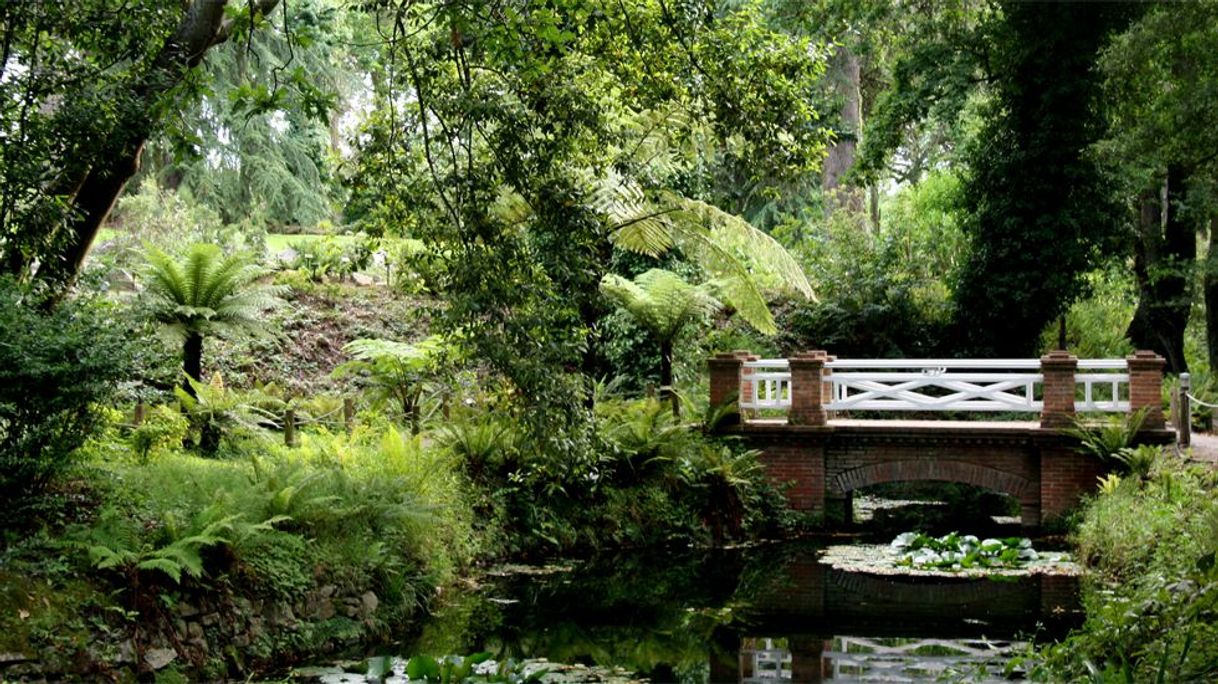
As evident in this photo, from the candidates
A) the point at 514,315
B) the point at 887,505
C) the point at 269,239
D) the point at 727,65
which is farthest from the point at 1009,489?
the point at 269,239

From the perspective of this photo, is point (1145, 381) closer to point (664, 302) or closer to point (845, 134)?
point (664, 302)

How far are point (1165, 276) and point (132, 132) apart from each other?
16303mm

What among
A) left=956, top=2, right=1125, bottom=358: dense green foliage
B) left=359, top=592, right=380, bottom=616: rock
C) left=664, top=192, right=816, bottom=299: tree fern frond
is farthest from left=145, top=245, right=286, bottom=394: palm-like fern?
left=956, top=2, right=1125, bottom=358: dense green foliage

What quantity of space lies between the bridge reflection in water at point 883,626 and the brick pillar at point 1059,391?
355 cm

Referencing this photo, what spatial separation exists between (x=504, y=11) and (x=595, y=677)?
16.3 feet

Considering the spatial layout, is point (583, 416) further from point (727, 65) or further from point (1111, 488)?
point (1111, 488)

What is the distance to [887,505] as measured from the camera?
19.6 metres

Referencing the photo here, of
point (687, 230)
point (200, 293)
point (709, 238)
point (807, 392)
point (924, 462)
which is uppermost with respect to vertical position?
point (687, 230)

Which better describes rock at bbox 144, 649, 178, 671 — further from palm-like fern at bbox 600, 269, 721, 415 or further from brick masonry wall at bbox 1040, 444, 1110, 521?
brick masonry wall at bbox 1040, 444, 1110, 521

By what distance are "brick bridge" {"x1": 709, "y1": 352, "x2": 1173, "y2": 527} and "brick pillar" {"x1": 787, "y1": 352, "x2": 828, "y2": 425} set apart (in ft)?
0.04

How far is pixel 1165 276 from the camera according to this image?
20.5 meters

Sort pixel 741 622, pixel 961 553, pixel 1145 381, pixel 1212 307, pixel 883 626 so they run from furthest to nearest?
pixel 1212 307
pixel 1145 381
pixel 961 553
pixel 741 622
pixel 883 626

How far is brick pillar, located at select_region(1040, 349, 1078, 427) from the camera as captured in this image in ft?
52.9

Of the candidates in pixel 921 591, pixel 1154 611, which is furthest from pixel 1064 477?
pixel 1154 611
